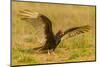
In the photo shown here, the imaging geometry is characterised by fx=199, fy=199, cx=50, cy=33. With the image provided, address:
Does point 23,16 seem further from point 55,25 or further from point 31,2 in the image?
point 55,25

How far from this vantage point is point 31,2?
2.25 meters

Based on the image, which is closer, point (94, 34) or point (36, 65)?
point (36, 65)

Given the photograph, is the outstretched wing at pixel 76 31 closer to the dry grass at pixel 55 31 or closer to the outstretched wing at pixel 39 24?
the dry grass at pixel 55 31

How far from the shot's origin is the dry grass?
2.19 m

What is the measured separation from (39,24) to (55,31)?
21cm

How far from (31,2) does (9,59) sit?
2.23 feet

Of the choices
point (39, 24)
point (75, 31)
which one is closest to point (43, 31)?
point (39, 24)

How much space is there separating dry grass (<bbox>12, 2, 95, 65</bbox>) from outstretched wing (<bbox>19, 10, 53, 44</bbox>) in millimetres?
42

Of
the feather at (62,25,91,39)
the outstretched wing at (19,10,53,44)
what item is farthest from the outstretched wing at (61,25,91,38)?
the outstretched wing at (19,10,53,44)

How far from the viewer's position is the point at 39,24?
2277 mm

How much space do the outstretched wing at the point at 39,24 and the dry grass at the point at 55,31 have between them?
0.04 m

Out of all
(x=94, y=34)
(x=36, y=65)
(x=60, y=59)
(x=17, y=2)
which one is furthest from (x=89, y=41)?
(x=17, y=2)

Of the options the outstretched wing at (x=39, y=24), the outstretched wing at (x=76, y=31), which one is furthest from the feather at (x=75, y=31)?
the outstretched wing at (x=39, y=24)

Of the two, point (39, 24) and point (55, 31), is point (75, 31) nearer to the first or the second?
point (55, 31)
